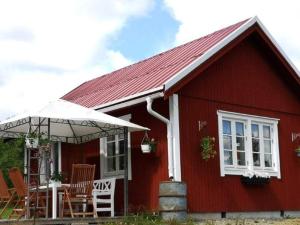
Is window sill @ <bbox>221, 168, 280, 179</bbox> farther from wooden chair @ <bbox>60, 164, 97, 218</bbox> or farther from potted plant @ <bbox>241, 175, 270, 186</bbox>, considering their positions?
wooden chair @ <bbox>60, 164, 97, 218</bbox>

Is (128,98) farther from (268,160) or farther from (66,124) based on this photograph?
(268,160)

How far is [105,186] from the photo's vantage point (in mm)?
11867

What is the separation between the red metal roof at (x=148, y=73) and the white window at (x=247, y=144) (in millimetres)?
1570

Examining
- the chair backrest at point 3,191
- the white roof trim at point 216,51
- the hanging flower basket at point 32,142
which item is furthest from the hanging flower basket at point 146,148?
the chair backrest at point 3,191

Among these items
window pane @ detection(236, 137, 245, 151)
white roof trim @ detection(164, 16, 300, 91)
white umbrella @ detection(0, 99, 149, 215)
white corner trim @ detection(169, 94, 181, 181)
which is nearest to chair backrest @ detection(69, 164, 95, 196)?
white umbrella @ detection(0, 99, 149, 215)

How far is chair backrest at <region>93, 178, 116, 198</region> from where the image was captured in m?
11.3

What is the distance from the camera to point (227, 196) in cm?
1216

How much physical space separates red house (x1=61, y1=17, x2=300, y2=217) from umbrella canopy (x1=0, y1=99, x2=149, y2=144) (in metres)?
0.53

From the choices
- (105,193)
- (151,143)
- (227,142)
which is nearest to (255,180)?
(227,142)

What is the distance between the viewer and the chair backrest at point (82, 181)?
10227mm

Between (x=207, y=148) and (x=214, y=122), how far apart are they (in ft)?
3.12

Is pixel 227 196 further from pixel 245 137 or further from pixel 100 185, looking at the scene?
pixel 100 185

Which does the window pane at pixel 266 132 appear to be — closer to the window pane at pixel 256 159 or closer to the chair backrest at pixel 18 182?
the window pane at pixel 256 159

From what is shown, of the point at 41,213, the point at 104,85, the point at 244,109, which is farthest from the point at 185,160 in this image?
the point at 104,85
